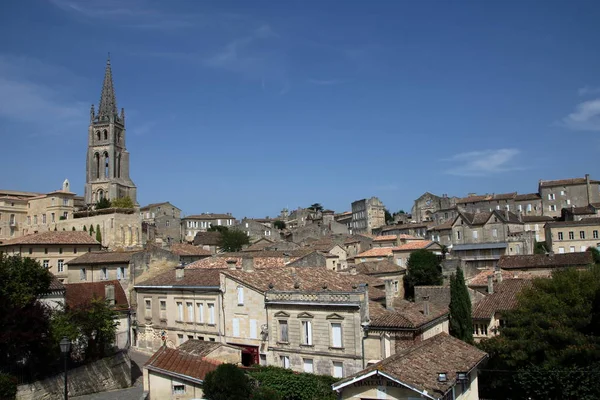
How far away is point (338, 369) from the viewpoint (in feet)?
93.8

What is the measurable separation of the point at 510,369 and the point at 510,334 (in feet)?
5.51

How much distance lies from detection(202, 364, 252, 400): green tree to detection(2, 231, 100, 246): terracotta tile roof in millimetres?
45429

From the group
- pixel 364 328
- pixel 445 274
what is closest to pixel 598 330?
pixel 364 328

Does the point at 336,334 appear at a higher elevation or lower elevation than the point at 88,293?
lower

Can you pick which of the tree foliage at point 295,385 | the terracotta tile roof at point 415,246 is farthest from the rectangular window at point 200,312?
the terracotta tile roof at point 415,246

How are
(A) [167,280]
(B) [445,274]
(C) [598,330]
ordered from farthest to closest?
1. (B) [445,274]
2. (A) [167,280]
3. (C) [598,330]

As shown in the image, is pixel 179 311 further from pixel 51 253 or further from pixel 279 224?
pixel 279 224

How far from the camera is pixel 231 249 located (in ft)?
307

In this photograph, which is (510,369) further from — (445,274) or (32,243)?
(32,243)

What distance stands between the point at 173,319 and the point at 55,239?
29474 millimetres

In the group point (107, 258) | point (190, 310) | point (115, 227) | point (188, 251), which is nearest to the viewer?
point (190, 310)

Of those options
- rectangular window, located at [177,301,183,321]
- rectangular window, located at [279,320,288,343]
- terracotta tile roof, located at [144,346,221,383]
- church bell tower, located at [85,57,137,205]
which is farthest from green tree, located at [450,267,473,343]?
church bell tower, located at [85,57,137,205]

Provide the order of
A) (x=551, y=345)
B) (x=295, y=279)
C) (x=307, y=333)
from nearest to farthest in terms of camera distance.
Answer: (x=551, y=345) < (x=307, y=333) < (x=295, y=279)

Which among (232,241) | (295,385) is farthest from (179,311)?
(232,241)
